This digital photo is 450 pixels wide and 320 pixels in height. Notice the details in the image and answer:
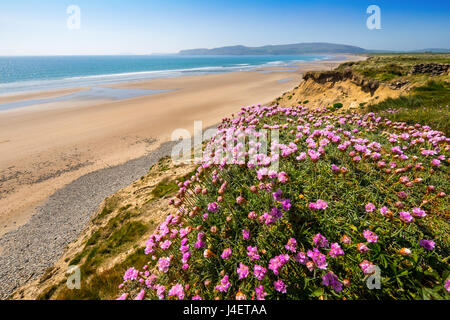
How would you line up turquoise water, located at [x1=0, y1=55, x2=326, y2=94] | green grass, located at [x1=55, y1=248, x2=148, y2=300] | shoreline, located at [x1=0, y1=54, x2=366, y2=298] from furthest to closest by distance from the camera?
turquoise water, located at [x1=0, y1=55, x2=326, y2=94], shoreline, located at [x1=0, y1=54, x2=366, y2=298], green grass, located at [x1=55, y1=248, x2=148, y2=300]

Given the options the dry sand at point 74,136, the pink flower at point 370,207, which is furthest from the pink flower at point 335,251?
the dry sand at point 74,136

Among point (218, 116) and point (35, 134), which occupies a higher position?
point (218, 116)

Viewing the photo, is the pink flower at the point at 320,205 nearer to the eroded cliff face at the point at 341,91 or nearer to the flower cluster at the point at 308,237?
the flower cluster at the point at 308,237

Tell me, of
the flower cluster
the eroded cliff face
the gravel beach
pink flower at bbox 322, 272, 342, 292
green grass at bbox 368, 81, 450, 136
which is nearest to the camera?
pink flower at bbox 322, 272, 342, 292

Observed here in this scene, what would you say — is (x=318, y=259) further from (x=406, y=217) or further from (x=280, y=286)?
(x=406, y=217)

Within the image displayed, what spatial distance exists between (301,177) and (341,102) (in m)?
15.4

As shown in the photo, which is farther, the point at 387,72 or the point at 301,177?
the point at 387,72

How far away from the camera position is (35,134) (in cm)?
1756

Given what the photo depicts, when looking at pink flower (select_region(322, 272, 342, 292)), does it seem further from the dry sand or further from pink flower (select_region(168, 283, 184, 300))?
the dry sand

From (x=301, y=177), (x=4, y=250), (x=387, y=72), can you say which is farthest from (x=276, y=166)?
(x=387, y=72)

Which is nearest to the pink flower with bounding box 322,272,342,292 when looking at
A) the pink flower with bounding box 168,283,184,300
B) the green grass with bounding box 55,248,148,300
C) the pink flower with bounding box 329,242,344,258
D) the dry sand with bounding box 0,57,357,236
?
the pink flower with bounding box 329,242,344,258

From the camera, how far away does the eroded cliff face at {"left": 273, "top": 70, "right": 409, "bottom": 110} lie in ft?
43.8

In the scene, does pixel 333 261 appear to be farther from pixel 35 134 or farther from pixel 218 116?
pixel 35 134
